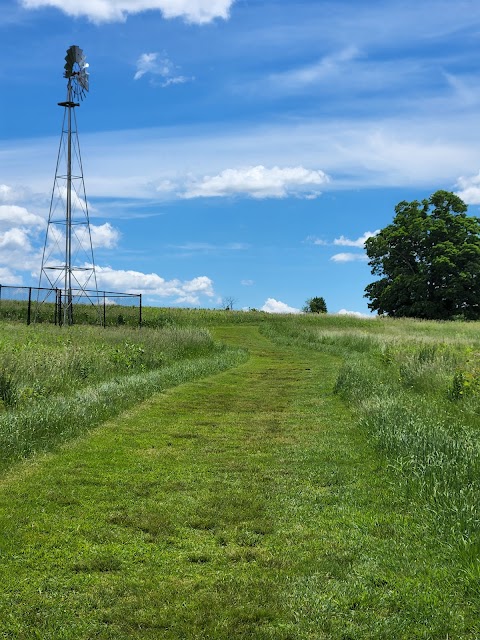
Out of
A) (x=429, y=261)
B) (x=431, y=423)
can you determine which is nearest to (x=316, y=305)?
(x=429, y=261)

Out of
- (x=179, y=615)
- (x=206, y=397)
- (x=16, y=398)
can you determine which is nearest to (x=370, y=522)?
(x=179, y=615)

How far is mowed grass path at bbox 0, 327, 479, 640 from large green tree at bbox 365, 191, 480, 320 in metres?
49.0

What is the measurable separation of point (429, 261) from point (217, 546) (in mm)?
54886

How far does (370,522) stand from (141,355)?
1223 cm

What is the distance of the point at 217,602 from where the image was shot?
13.2 feet

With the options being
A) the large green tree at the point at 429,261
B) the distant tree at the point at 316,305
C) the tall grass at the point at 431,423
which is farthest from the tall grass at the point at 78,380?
the distant tree at the point at 316,305

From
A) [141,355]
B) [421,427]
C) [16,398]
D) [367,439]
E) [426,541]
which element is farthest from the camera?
[141,355]

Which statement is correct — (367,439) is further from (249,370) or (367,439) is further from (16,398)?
(249,370)

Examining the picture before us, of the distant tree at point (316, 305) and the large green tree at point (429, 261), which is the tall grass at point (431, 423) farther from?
the distant tree at point (316, 305)

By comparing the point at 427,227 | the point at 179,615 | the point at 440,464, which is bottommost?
the point at 179,615

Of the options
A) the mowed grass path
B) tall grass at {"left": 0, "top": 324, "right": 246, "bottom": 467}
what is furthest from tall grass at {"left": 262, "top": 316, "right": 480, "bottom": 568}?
tall grass at {"left": 0, "top": 324, "right": 246, "bottom": 467}

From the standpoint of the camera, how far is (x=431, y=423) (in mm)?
8648

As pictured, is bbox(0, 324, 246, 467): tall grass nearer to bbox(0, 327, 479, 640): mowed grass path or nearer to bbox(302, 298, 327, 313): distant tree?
bbox(0, 327, 479, 640): mowed grass path

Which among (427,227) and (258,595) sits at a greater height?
(427,227)
